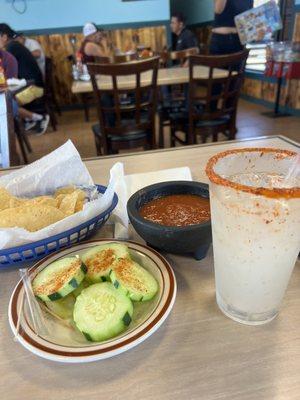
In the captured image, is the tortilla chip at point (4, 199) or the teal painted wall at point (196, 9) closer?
the tortilla chip at point (4, 199)

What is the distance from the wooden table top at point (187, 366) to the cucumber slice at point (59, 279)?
0.07 m

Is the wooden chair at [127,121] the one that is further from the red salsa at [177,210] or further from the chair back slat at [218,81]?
the red salsa at [177,210]

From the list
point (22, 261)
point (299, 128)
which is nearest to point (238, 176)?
point (22, 261)

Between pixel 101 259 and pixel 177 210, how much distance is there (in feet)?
0.59

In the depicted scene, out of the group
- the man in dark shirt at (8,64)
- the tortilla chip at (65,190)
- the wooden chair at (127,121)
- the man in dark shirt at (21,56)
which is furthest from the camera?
the man in dark shirt at (21,56)

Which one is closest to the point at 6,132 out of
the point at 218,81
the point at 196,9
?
the point at 218,81

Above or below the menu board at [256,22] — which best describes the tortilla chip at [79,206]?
below

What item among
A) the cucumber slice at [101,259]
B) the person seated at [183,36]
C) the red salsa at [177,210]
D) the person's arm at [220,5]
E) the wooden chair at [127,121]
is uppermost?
the person's arm at [220,5]

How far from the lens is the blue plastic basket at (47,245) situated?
56 centimetres

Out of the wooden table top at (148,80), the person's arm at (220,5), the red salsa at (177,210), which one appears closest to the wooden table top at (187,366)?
the red salsa at (177,210)

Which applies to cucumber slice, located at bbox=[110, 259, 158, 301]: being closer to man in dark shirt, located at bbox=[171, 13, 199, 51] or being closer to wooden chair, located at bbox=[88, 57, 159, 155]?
wooden chair, located at bbox=[88, 57, 159, 155]

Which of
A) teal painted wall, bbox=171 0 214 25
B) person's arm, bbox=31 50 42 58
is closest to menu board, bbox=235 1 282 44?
person's arm, bbox=31 50 42 58

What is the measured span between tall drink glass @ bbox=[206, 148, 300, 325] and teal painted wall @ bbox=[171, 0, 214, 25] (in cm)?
679

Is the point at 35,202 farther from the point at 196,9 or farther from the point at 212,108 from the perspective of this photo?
the point at 196,9
